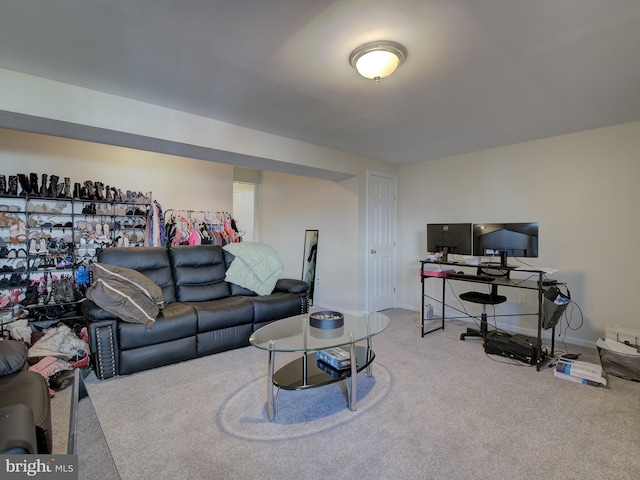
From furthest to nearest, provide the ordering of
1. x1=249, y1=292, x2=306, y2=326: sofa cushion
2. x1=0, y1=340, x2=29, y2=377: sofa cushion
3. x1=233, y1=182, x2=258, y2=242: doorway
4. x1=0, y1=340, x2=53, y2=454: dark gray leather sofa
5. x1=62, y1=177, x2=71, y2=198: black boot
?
1. x1=233, y1=182, x2=258, y2=242: doorway
2. x1=62, y1=177, x2=71, y2=198: black boot
3. x1=249, y1=292, x2=306, y2=326: sofa cushion
4. x1=0, y1=340, x2=29, y2=377: sofa cushion
5. x1=0, y1=340, x2=53, y2=454: dark gray leather sofa

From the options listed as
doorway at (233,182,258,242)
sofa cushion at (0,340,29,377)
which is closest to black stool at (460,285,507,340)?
sofa cushion at (0,340,29,377)

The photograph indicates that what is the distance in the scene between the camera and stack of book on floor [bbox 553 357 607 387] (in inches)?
98.4

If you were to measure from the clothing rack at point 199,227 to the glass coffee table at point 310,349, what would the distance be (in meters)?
2.97

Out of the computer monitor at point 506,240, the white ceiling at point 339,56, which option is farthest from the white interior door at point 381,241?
the white ceiling at point 339,56

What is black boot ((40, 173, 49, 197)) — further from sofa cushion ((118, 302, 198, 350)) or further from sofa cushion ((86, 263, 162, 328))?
sofa cushion ((118, 302, 198, 350))

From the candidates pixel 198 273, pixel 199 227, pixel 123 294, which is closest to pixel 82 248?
pixel 199 227

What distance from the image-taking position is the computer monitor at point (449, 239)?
356cm

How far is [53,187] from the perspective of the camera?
3.81 metres

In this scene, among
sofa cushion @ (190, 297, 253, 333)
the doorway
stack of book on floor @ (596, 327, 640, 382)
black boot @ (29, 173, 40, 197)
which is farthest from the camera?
the doorway

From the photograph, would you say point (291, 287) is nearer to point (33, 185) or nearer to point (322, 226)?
point (322, 226)

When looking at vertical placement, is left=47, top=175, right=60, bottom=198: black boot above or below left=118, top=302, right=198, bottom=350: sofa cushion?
above

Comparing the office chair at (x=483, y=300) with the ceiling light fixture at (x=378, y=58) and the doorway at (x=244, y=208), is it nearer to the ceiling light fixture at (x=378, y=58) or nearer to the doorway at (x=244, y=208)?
the ceiling light fixture at (x=378, y=58)

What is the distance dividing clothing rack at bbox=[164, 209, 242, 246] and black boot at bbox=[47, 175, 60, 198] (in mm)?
1357

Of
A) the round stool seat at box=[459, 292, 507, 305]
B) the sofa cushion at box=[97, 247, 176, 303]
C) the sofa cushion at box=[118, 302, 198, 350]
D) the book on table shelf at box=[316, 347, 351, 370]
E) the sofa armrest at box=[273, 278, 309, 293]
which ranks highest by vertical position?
the sofa cushion at box=[97, 247, 176, 303]
